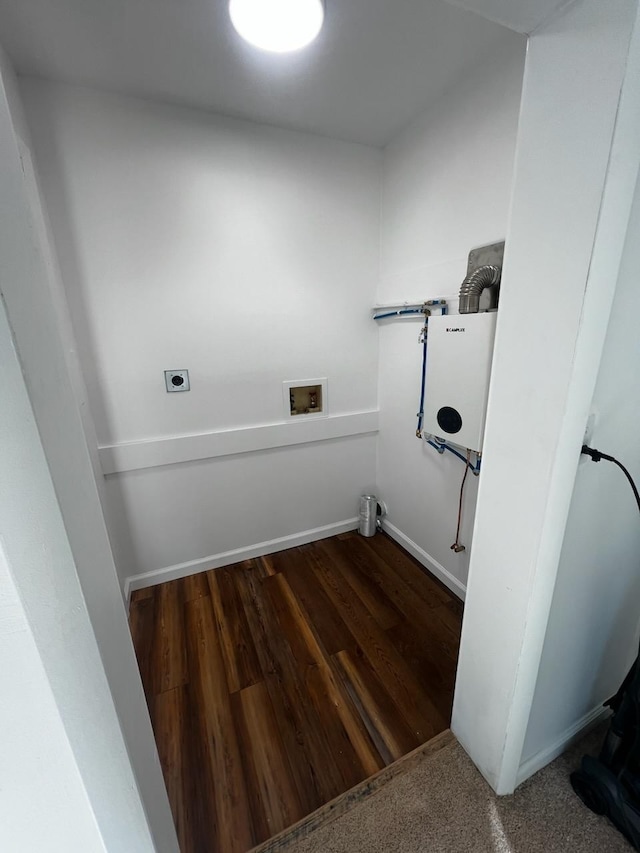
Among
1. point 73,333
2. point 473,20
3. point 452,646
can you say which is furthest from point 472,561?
point 73,333

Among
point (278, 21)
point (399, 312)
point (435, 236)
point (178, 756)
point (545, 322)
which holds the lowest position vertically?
point (178, 756)

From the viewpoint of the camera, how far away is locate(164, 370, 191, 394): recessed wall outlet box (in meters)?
1.81

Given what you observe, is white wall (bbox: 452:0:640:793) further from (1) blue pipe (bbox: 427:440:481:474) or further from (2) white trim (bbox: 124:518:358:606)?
(2) white trim (bbox: 124:518:358:606)

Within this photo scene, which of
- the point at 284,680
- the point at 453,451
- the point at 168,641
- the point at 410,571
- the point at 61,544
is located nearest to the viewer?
the point at 61,544

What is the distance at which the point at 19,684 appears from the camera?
18.7 inches

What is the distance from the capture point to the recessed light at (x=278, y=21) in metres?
1.05

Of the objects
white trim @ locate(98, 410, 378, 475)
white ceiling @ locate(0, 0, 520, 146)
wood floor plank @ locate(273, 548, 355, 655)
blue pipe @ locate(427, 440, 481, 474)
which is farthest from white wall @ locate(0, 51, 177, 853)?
blue pipe @ locate(427, 440, 481, 474)

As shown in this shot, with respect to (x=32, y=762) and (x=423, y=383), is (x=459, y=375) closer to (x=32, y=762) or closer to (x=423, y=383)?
A: (x=423, y=383)

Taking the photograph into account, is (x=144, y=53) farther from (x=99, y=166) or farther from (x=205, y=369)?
(x=205, y=369)

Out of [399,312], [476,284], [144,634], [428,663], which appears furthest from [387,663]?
[399,312]

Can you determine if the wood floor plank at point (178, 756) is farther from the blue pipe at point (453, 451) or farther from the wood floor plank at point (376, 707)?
the blue pipe at point (453, 451)

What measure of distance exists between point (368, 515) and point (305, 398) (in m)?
0.99

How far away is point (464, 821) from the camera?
1028mm

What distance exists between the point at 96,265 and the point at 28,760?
1789mm
